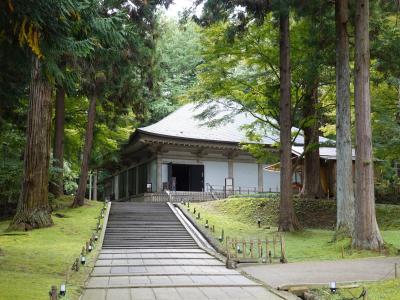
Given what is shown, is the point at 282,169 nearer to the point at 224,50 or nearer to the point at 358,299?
the point at 224,50

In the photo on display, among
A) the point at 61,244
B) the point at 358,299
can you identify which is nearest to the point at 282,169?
the point at 61,244

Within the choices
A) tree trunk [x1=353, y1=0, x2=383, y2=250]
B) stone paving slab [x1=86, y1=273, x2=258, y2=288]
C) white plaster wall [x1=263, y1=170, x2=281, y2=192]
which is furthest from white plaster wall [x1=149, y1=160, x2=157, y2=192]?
stone paving slab [x1=86, y1=273, x2=258, y2=288]

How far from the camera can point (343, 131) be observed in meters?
14.8

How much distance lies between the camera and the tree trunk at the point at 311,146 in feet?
67.1

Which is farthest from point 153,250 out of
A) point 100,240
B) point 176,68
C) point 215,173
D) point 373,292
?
point 176,68

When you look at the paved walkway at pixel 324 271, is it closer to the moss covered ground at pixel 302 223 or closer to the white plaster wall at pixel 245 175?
the moss covered ground at pixel 302 223

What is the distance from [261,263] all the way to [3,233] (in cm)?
924

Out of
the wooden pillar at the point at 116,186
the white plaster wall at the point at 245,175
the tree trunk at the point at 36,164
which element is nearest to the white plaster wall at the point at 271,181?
the white plaster wall at the point at 245,175

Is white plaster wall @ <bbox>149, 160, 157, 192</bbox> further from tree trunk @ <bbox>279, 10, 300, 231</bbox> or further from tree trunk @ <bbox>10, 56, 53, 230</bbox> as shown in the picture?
tree trunk @ <bbox>279, 10, 300, 231</bbox>

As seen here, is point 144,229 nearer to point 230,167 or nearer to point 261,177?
point 230,167

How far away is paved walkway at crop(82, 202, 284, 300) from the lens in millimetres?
7691

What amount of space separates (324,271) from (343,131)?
20.4 feet

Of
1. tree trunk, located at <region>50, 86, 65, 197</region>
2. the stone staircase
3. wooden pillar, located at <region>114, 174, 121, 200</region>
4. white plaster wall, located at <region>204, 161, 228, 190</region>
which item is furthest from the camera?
wooden pillar, located at <region>114, 174, 121, 200</region>

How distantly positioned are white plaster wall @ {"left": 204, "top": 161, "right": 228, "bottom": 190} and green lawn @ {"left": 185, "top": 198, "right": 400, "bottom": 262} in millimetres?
6355
